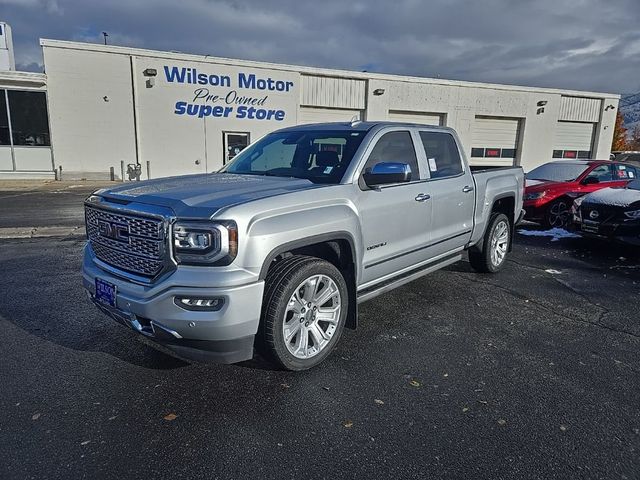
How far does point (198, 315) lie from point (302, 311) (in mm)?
844

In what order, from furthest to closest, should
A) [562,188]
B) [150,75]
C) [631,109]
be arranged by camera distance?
[631,109] < [150,75] < [562,188]

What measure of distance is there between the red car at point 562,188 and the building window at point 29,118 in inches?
709

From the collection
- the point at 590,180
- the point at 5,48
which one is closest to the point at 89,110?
the point at 5,48

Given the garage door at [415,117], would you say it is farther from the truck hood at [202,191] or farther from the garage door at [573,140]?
the truck hood at [202,191]

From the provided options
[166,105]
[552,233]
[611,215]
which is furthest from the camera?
[166,105]

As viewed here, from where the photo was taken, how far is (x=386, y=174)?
3.57 m

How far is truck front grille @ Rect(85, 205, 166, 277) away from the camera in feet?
9.33

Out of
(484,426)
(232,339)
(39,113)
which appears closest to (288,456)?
(232,339)

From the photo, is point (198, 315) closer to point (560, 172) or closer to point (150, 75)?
point (560, 172)

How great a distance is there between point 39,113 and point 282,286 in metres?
19.2

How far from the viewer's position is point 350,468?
2.35 meters

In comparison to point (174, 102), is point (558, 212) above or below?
below

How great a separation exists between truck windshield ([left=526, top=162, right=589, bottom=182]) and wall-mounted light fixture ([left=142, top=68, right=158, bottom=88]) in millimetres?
15153

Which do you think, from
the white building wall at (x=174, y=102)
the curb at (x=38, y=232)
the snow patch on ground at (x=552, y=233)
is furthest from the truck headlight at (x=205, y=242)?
the white building wall at (x=174, y=102)
